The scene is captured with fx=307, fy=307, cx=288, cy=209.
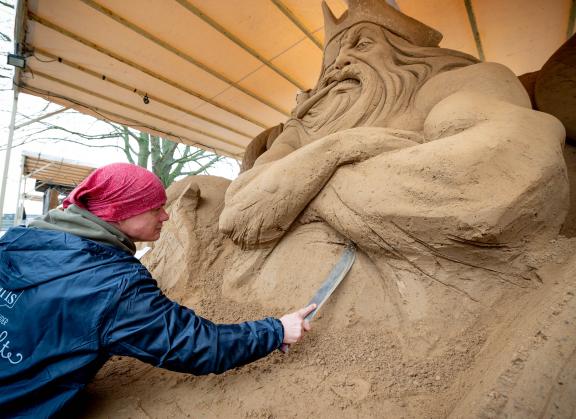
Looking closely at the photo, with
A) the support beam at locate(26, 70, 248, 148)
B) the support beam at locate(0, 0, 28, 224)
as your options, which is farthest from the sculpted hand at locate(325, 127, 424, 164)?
the support beam at locate(26, 70, 248, 148)

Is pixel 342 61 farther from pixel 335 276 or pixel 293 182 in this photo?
pixel 335 276

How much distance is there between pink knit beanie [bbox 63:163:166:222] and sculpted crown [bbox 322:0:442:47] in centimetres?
166

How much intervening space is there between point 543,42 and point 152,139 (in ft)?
28.3

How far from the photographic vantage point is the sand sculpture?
0.77 meters

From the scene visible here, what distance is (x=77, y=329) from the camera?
0.79m

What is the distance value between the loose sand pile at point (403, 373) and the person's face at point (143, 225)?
481 millimetres

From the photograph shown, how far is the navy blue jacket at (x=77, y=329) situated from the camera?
772 millimetres

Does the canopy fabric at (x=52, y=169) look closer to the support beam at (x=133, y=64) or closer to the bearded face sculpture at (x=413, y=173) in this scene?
the support beam at (x=133, y=64)

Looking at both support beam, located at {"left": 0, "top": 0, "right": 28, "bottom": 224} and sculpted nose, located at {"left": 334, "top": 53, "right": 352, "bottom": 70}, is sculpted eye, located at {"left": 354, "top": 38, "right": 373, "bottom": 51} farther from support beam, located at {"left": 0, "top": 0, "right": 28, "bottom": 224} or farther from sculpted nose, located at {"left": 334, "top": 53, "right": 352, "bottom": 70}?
support beam, located at {"left": 0, "top": 0, "right": 28, "bottom": 224}

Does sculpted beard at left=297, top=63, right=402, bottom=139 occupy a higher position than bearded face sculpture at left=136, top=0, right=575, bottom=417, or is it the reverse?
sculpted beard at left=297, top=63, right=402, bottom=139

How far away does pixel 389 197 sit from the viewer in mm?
965

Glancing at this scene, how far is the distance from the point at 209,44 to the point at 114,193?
99.3 inches

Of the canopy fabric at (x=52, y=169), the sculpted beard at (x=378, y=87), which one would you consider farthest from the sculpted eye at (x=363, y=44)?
the canopy fabric at (x=52, y=169)

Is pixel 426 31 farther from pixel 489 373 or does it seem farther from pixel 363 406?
pixel 363 406
